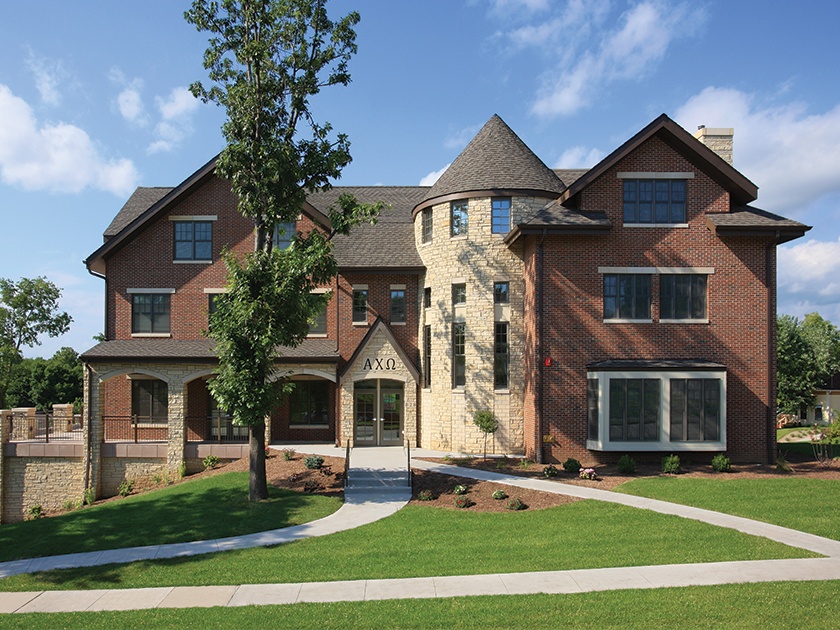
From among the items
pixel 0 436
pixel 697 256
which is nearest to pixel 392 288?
pixel 697 256

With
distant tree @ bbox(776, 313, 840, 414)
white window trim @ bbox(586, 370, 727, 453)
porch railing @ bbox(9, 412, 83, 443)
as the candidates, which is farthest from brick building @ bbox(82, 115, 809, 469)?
distant tree @ bbox(776, 313, 840, 414)

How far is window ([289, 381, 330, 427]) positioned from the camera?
2462cm

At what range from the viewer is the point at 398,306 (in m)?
24.6

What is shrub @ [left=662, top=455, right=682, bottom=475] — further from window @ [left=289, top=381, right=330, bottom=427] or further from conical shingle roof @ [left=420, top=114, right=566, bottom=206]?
window @ [left=289, top=381, right=330, bottom=427]

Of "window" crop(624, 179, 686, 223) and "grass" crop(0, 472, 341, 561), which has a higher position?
"window" crop(624, 179, 686, 223)

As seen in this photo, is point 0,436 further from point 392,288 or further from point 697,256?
point 697,256

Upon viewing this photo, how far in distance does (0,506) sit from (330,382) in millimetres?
12816

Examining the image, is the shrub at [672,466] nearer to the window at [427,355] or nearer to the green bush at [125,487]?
the window at [427,355]

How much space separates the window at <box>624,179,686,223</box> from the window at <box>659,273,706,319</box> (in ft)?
6.63

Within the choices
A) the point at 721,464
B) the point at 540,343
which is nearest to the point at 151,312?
the point at 540,343

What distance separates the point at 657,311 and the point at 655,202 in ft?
12.2

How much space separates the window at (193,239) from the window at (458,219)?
10.2 meters

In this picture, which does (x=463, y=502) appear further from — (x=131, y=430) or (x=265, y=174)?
(x=131, y=430)

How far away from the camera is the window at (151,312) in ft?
80.8
